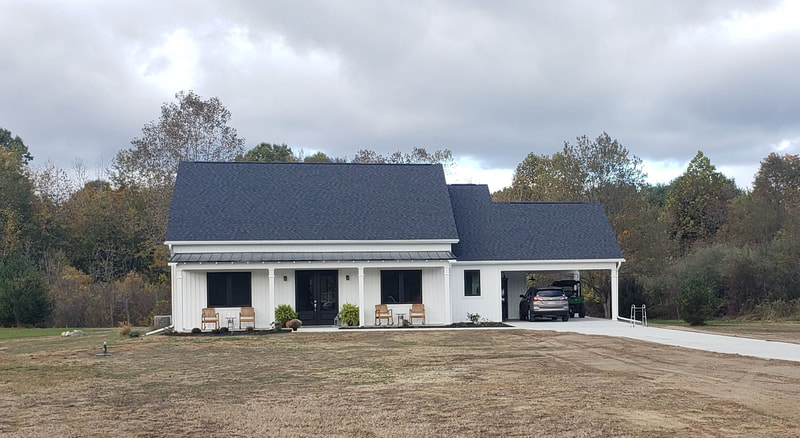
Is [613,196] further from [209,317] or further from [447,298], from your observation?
[209,317]

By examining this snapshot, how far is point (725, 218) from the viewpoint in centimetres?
5534

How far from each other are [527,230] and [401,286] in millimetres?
6154

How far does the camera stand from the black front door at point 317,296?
1142 inches

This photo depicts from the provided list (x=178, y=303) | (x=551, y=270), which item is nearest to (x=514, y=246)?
(x=551, y=270)

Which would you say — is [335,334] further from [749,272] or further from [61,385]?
[749,272]

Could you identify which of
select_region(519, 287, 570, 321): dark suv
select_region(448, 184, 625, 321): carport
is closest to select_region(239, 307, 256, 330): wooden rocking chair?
select_region(448, 184, 625, 321): carport

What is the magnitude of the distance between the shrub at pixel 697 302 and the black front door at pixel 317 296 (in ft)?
41.6

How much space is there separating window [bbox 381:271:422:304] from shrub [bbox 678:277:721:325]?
31.6ft

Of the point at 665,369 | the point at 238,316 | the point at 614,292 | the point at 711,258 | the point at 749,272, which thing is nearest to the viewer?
the point at 665,369

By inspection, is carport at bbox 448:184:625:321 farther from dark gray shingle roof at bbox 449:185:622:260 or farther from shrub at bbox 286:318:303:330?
shrub at bbox 286:318:303:330

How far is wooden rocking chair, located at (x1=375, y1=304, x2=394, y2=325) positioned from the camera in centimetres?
2847

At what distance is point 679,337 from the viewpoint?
22828 mm

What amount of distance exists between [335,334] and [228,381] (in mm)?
11111

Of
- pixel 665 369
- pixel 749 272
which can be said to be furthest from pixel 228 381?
pixel 749 272
